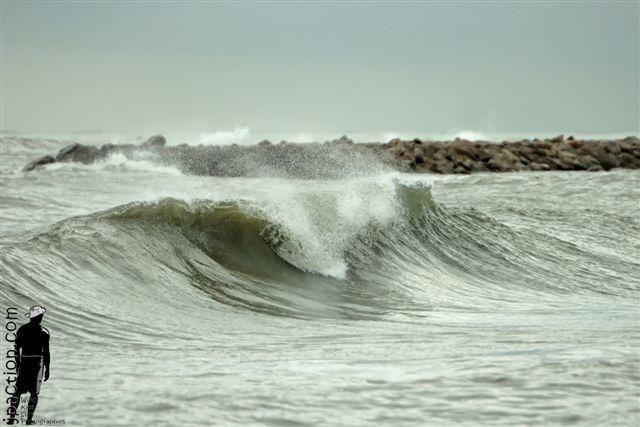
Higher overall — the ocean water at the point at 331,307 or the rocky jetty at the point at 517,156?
the rocky jetty at the point at 517,156

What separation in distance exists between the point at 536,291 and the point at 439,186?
14.9 meters

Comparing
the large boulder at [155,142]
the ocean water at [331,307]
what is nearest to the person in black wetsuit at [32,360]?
the ocean water at [331,307]

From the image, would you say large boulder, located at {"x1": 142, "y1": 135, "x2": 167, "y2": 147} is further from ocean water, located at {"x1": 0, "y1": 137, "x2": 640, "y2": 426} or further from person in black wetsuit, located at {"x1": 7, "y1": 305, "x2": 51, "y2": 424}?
person in black wetsuit, located at {"x1": 7, "y1": 305, "x2": 51, "y2": 424}

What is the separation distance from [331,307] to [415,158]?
25.5 meters

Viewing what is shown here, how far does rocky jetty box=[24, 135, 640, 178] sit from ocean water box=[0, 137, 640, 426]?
46.2 ft

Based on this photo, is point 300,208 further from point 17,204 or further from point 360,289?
point 17,204

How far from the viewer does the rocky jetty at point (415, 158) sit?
1275 inches

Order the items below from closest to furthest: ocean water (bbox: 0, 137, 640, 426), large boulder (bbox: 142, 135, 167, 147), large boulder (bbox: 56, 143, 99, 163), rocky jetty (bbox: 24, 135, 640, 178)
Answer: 1. ocean water (bbox: 0, 137, 640, 426)
2. rocky jetty (bbox: 24, 135, 640, 178)
3. large boulder (bbox: 56, 143, 99, 163)
4. large boulder (bbox: 142, 135, 167, 147)

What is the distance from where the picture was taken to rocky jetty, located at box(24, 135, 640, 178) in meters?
32.4

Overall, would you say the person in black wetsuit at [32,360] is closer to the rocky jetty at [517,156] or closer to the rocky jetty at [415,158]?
the rocky jetty at [415,158]

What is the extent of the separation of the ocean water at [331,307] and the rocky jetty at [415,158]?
14.1 metres

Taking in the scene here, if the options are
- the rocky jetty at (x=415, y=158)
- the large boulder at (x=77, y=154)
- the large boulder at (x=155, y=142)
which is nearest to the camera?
the rocky jetty at (x=415, y=158)

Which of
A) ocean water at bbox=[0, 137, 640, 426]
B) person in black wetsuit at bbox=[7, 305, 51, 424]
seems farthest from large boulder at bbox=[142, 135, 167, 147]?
person in black wetsuit at bbox=[7, 305, 51, 424]

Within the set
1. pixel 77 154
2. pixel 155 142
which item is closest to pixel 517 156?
pixel 155 142
